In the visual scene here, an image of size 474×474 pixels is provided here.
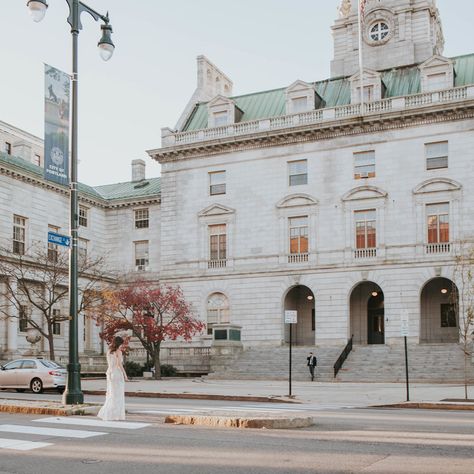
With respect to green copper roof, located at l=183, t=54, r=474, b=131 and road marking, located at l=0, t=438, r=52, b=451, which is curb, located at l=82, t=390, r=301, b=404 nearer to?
road marking, located at l=0, t=438, r=52, b=451

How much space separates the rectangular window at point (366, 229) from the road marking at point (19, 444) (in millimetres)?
37526

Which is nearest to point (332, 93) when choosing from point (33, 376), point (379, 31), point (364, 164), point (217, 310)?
point (379, 31)

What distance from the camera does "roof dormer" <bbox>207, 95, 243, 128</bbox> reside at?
53.8m

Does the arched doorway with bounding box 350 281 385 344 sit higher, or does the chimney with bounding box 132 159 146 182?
the chimney with bounding box 132 159 146 182

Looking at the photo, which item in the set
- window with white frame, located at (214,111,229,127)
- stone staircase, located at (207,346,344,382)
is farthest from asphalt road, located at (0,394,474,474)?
window with white frame, located at (214,111,229,127)

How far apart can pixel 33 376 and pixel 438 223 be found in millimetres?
25633

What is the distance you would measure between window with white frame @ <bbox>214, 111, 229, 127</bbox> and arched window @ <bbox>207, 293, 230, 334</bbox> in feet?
38.6

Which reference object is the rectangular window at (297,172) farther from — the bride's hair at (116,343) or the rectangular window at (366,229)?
the bride's hair at (116,343)

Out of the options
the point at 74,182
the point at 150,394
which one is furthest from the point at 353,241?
the point at 74,182

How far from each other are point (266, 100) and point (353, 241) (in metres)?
13.1

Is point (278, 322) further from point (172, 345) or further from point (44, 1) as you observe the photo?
point (44, 1)

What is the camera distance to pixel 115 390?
605 inches

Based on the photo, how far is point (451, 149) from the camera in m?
46.0

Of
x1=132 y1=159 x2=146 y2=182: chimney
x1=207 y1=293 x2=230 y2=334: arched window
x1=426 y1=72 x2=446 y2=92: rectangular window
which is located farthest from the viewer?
x1=132 y1=159 x2=146 y2=182: chimney
